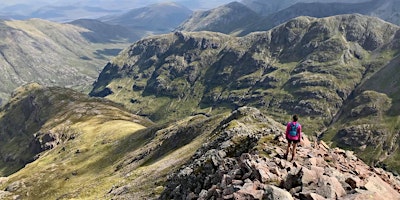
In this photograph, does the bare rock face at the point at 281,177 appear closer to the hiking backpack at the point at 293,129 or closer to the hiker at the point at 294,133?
the hiker at the point at 294,133

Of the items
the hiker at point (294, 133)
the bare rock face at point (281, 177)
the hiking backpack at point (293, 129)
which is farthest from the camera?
the hiking backpack at point (293, 129)

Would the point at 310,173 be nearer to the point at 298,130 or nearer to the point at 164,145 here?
the point at 298,130

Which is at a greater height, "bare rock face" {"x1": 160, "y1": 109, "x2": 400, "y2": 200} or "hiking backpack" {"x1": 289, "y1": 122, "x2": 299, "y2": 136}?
"hiking backpack" {"x1": 289, "y1": 122, "x2": 299, "y2": 136}

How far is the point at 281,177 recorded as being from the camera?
4038cm

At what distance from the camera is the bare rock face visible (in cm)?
3606

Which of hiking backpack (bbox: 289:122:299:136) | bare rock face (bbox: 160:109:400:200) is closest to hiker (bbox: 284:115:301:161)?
hiking backpack (bbox: 289:122:299:136)

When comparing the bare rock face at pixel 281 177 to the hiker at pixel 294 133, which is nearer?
the bare rock face at pixel 281 177

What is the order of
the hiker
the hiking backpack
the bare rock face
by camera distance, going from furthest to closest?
the hiking backpack
the hiker
the bare rock face

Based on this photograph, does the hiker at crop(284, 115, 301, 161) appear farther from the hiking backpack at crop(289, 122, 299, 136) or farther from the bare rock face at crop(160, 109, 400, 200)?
the bare rock face at crop(160, 109, 400, 200)

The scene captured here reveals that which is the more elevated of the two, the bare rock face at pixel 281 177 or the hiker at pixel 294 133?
the hiker at pixel 294 133

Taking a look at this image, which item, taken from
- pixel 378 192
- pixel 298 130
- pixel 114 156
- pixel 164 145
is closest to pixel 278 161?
pixel 298 130

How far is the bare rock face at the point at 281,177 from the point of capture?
36.1m

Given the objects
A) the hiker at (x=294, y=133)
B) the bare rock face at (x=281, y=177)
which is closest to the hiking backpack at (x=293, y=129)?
the hiker at (x=294, y=133)

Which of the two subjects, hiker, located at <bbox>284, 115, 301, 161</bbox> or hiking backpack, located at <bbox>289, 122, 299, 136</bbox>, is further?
hiking backpack, located at <bbox>289, 122, 299, 136</bbox>
